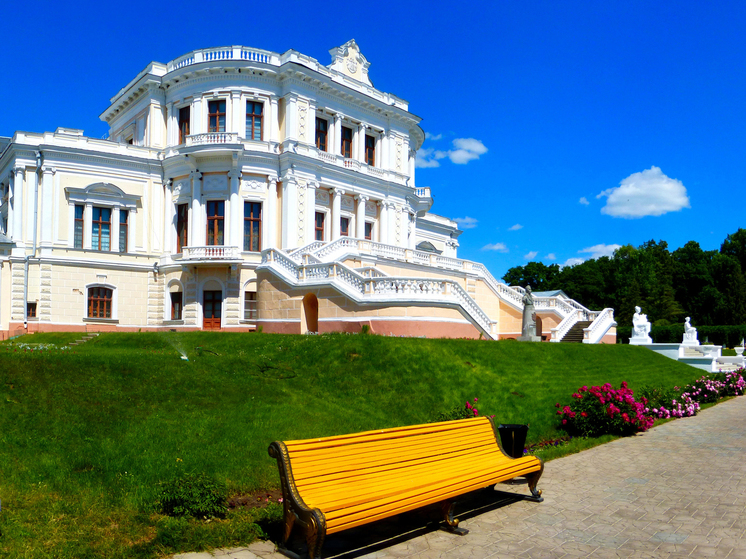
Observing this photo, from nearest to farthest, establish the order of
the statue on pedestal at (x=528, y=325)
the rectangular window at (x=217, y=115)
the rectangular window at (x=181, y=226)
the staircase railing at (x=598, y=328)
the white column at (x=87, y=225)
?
the statue on pedestal at (x=528, y=325), the staircase railing at (x=598, y=328), the white column at (x=87, y=225), the rectangular window at (x=181, y=226), the rectangular window at (x=217, y=115)

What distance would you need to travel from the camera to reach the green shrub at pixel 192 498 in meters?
6.66

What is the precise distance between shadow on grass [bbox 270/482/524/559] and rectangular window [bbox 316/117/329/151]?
31039 millimetres

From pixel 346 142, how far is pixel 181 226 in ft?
38.0

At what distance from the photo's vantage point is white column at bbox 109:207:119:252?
3347 centimetres

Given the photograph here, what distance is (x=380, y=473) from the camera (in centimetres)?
669

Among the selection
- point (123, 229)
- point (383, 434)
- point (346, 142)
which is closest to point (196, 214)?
point (123, 229)

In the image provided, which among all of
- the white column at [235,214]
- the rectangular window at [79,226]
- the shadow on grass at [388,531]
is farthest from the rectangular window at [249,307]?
the shadow on grass at [388,531]

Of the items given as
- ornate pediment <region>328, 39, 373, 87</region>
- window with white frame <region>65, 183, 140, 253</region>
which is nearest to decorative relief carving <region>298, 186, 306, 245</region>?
ornate pediment <region>328, 39, 373, 87</region>

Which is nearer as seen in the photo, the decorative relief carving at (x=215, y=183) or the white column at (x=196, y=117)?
the decorative relief carving at (x=215, y=183)

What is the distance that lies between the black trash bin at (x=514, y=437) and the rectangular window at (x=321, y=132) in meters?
29.5

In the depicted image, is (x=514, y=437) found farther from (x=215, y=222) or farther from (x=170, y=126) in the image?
(x=170, y=126)

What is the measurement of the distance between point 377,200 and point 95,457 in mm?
32408

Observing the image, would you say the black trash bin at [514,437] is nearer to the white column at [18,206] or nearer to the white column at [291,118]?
the white column at [291,118]

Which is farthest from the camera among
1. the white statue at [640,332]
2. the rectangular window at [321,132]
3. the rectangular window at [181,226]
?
the rectangular window at [321,132]
